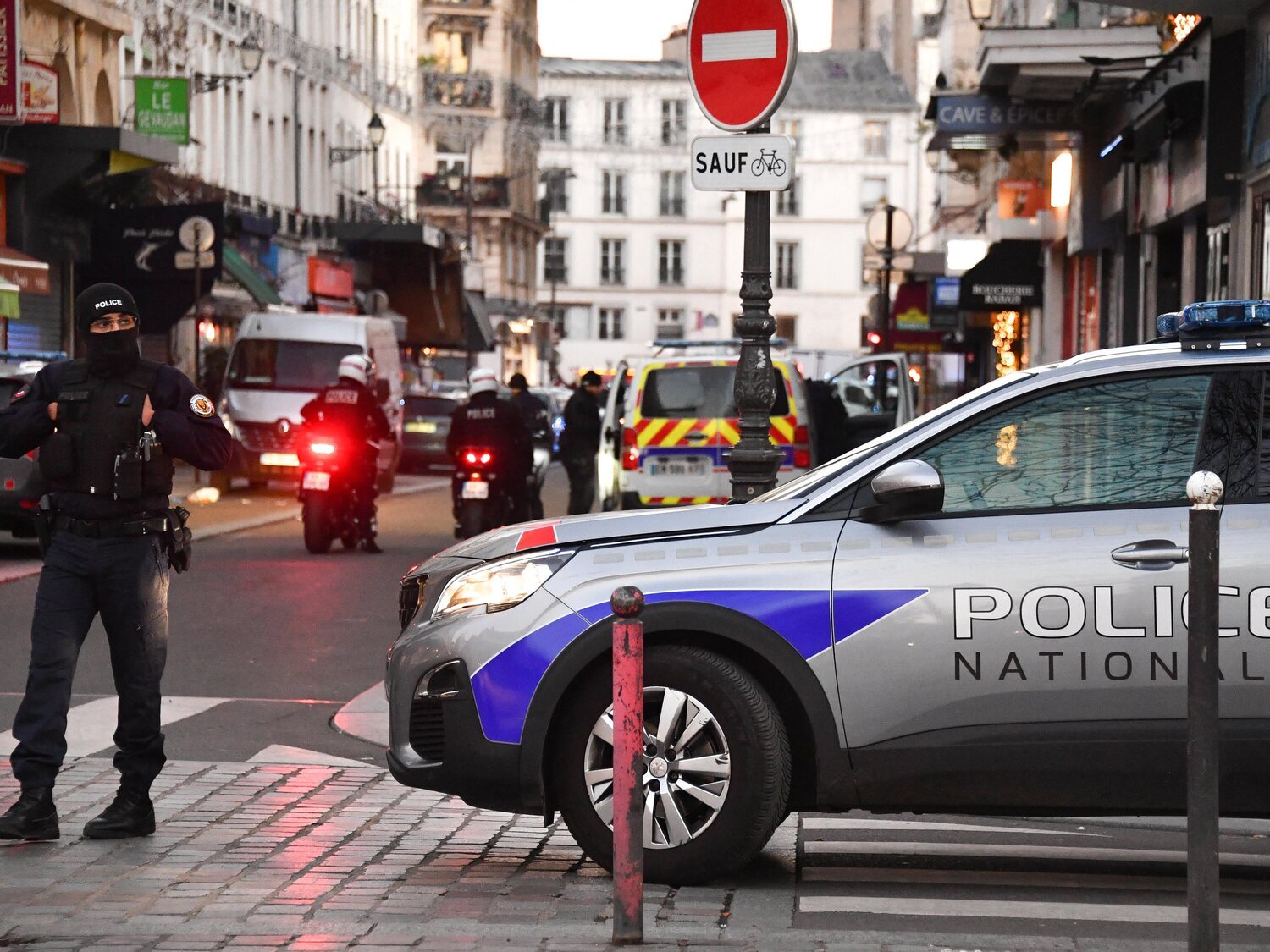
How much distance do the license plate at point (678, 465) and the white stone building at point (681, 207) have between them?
8613 centimetres

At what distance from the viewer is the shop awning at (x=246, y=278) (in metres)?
42.4

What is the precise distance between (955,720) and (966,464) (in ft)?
2.54

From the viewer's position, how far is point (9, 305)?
28.7 m

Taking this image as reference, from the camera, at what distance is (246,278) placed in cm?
4288

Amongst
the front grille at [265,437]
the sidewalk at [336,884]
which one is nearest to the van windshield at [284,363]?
the front grille at [265,437]

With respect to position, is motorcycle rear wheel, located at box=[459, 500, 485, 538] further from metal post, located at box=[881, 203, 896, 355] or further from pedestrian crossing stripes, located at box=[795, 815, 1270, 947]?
pedestrian crossing stripes, located at box=[795, 815, 1270, 947]

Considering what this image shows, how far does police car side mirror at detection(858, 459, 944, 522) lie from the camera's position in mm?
6496

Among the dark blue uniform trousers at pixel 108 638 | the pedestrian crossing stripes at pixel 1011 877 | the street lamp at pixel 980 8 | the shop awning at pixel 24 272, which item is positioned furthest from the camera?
the shop awning at pixel 24 272

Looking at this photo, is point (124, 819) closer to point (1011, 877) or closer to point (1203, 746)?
point (1011, 877)

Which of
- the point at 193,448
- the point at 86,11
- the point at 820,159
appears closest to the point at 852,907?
the point at 193,448

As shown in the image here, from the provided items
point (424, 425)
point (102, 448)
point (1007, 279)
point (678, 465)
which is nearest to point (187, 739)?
point (102, 448)

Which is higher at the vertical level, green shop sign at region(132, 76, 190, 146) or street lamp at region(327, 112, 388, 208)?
street lamp at region(327, 112, 388, 208)

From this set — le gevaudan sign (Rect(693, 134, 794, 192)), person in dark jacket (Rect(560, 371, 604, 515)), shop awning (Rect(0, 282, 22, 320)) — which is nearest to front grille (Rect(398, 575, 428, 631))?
le gevaudan sign (Rect(693, 134, 794, 192))

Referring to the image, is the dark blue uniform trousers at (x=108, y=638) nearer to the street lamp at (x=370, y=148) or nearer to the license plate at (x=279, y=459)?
the license plate at (x=279, y=459)
